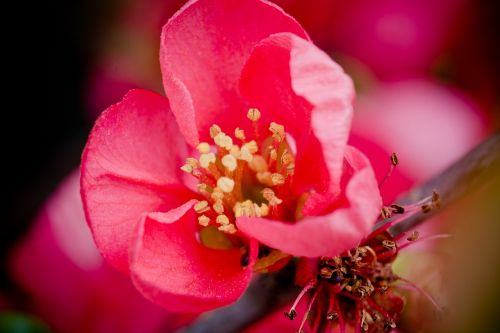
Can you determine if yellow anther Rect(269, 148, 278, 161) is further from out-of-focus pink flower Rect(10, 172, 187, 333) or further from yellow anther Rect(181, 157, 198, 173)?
out-of-focus pink flower Rect(10, 172, 187, 333)

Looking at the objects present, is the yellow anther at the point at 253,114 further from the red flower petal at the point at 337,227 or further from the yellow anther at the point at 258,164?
the red flower petal at the point at 337,227

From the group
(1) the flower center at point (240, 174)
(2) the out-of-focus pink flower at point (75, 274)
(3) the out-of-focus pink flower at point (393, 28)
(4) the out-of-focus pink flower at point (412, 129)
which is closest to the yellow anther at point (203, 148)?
(1) the flower center at point (240, 174)

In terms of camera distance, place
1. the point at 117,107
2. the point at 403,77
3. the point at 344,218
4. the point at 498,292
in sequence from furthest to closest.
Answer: the point at 403,77 → the point at 117,107 → the point at 344,218 → the point at 498,292

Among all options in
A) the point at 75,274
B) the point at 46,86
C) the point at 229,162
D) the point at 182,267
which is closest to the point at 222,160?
the point at 229,162

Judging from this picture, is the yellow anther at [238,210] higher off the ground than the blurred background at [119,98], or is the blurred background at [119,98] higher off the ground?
the yellow anther at [238,210]

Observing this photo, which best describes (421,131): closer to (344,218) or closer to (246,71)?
(246,71)

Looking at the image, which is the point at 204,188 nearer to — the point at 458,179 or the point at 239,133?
the point at 239,133

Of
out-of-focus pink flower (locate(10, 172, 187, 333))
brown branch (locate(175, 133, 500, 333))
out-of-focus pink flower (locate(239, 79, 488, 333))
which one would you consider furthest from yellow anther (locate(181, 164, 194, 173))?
out-of-focus pink flower (locate(10, 172, 187, 333))

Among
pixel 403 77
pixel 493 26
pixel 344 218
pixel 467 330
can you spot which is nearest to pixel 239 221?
pixel 344 218
